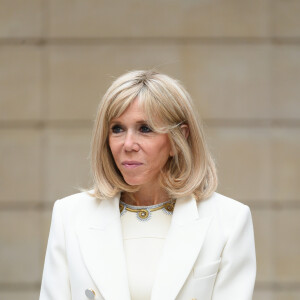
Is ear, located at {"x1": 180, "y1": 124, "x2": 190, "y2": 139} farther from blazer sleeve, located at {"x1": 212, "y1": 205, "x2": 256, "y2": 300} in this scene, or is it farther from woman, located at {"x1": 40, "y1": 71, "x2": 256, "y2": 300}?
blazer sleeve, located at {"x1": 212, "y1": 205, "x2": 256, "y2": 300}

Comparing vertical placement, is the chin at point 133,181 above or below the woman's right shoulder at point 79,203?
above

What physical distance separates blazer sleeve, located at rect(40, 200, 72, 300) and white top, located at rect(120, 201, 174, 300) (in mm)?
298

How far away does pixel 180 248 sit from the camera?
4055 millimetres

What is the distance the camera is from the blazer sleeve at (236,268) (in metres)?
4.02

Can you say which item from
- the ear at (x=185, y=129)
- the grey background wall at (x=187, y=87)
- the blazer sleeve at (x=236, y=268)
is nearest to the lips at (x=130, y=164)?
the ear at (x=185, y=129)

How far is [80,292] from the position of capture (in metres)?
4.04

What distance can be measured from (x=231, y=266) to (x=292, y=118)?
12.7 ft

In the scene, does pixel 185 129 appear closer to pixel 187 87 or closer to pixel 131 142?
pixel 131 142

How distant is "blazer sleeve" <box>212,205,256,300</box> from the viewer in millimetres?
4020

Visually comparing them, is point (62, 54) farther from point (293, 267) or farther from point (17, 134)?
point (293, 267)

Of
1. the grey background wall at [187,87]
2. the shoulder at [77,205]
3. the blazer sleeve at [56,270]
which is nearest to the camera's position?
the blazer sleeve at [56,270]

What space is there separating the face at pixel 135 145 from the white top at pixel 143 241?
253mm

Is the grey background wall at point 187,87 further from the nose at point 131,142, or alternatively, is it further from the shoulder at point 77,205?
the nose at point 131,142

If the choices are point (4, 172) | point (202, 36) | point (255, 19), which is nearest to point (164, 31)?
point (202, 36)
